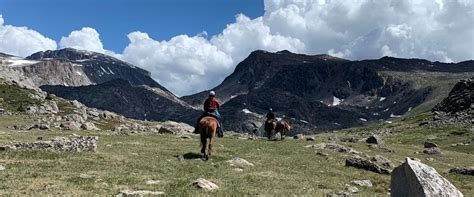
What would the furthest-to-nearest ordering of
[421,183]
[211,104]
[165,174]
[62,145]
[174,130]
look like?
[174,130], [211,104], [62,145], [165,174], [421,183]

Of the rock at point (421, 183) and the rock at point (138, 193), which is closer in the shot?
the rock at point (421, 183)

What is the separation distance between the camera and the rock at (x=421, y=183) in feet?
55.3

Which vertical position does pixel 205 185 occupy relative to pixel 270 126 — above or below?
below

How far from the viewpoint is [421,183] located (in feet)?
55.6

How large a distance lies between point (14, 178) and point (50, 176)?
5.58 feet

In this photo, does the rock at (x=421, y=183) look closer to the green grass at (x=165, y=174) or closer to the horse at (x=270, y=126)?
the green grass at (x=165, y=174)

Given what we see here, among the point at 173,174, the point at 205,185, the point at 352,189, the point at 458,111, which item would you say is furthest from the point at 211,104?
the point at 458,111

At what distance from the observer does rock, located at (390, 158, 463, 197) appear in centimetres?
1684

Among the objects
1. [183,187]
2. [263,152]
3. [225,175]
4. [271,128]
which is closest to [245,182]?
[225,175]

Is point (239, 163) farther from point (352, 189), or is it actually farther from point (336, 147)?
point (336, 147)

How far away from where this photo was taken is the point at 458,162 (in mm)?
54219

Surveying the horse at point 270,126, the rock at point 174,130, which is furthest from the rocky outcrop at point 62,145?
the rock at point 174,130

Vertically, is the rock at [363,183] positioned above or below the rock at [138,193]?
above

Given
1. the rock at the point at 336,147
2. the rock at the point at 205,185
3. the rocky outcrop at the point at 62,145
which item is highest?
the rock at the point at 336,147
